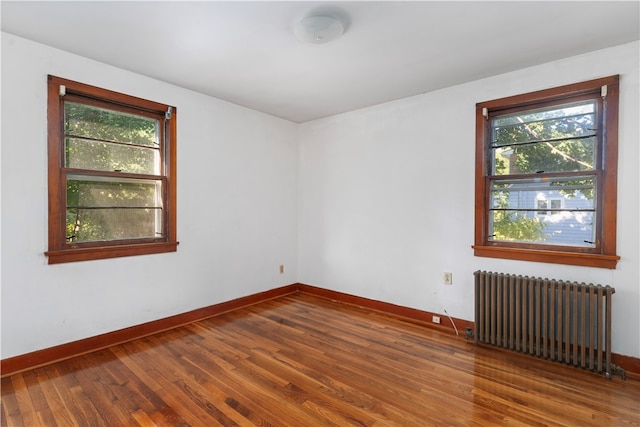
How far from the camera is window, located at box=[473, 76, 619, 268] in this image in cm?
252

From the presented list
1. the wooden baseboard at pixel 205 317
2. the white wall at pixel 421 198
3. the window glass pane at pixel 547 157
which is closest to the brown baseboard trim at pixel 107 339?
the wooden baseboard at pixel 205 317

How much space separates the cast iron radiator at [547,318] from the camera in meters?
2.40

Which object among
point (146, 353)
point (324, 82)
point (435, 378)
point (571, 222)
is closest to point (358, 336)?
point (435, 378)

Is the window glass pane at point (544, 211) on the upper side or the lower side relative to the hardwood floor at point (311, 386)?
upper

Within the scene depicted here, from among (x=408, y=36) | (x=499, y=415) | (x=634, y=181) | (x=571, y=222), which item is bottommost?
(x=499, y=415)

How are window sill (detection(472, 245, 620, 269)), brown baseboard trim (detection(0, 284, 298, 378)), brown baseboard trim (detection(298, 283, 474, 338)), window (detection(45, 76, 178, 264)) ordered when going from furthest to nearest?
brown baseboard trim (detection(298, 283, 474, 338))
window (detection(45, 76, 178, 264))
window sill (detection(472, 245, 620, 269))
brown baseboard trim (detection(0, 284, 298, 378))

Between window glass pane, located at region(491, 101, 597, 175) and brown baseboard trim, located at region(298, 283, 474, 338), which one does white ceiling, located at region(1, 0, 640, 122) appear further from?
brown baseboard trim, located at region(298, 283, 474, 338)

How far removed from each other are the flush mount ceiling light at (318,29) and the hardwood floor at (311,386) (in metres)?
2.50

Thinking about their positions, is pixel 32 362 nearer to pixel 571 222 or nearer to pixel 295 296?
pixel 295 296

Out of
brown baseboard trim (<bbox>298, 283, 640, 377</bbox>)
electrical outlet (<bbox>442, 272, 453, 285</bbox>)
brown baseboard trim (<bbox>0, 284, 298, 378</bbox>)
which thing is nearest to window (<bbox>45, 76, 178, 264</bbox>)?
brown baseboard trim (<bbox>0, 284, 298, 378</bbox>)

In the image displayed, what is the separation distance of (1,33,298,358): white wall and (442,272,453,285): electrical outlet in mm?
2254

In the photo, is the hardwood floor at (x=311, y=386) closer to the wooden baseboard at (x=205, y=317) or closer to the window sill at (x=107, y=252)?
the wooden baseboard at (x=205, y=317)

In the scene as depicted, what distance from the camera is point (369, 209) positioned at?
13.0ft

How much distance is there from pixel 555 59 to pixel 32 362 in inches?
197
